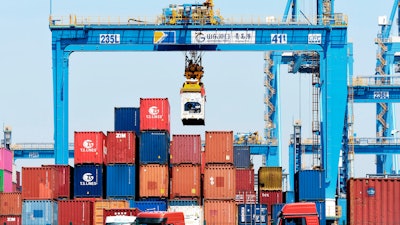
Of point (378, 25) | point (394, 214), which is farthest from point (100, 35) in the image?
point (378, 25)

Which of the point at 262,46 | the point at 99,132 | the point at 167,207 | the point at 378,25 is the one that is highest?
the point at 378,25

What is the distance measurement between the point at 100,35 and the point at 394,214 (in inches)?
1381

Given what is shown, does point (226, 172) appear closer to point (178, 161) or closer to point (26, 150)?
point (178, 161)

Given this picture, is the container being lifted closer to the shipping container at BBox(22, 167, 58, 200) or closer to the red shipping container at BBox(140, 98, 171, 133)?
the red shipping container at BBox(140, 98, 171, 133)

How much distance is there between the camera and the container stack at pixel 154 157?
61781mm

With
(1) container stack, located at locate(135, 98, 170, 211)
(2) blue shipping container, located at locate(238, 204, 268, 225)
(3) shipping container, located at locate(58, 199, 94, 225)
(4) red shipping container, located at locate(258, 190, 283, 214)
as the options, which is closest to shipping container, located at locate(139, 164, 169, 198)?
(1) container stack, located at locate(135, 98, 170, 211)

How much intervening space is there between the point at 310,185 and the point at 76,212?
1524 centimetres

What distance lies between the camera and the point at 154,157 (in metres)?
62.2

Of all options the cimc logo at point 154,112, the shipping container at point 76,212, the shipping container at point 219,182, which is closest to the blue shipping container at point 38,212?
the shipping container at point 76,212

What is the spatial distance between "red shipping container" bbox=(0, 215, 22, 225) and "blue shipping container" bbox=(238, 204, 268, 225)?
509 inches

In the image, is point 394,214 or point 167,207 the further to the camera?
point 167,207

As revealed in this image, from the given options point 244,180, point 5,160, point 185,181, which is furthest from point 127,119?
point 5,160

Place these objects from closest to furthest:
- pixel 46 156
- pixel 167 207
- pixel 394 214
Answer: pixel 394 214, pixel 167 207, pixel 46 156

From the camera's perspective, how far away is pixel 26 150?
111m
